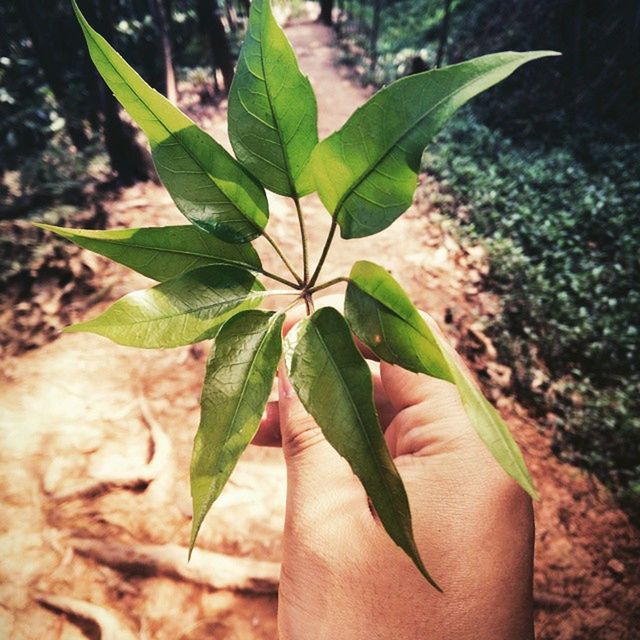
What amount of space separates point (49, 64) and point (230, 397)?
7565 millimetres

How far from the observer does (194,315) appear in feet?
2.81

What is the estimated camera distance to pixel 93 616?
251 cm

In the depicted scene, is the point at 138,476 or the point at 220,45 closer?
the point at 138,476

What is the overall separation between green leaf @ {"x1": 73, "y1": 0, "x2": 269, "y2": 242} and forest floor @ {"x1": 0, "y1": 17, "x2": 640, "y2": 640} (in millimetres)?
2658

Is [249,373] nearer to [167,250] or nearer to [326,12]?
[167,250]

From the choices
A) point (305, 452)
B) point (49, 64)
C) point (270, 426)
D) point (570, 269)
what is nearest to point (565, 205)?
point (570, 269)

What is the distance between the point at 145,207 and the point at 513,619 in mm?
5609

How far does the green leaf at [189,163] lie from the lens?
2.44 ft

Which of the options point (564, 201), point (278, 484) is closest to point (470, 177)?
point (564, 201)

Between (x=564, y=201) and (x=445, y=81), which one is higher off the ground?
(x=445, y=81)

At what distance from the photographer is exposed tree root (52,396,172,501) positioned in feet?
9.78

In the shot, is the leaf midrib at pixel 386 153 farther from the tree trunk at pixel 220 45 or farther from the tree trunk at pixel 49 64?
the tree trunk at pixel 220 45

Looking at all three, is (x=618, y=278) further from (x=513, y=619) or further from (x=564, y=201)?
(x=513, y=619)

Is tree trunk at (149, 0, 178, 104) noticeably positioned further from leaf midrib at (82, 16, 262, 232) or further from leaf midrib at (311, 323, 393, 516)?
leaf midrib at (311, 323, 393, 516)
